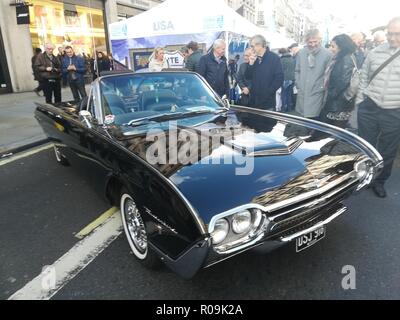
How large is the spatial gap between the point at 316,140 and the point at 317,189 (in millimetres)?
744

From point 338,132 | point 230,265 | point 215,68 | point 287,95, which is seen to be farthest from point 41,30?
point 230,265

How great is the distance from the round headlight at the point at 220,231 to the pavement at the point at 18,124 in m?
5.26

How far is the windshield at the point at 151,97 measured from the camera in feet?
11.1

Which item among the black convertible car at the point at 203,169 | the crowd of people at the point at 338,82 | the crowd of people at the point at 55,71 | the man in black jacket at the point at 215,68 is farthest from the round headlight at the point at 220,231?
the crowd of people at the point at 55,71

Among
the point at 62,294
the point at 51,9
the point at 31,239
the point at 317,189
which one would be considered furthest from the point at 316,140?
the point at 51,9

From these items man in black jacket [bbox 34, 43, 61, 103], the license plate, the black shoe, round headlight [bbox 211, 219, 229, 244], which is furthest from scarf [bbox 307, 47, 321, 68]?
man in black jacket [bbox 34, 43, 61, 103]

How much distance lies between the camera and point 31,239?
10.7 ft

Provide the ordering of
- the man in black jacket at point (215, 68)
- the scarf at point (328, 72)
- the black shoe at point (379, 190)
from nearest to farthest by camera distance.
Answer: the black shoe at point (379, 190), the scarf at point (328, 72), the man in black jacket at point (215, 68)

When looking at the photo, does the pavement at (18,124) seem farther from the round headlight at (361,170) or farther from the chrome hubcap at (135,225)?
the round headlight at (361,170)

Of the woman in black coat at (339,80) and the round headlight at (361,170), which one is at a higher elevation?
the woman in black coat at (339,80)

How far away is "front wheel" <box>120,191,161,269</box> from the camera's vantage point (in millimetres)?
2693

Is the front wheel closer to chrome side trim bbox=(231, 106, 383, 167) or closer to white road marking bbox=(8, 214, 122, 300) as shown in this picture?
white road marking bbox=(8, 214, 122, 300)

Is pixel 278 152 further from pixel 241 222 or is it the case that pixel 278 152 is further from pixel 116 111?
pixel 116 111
